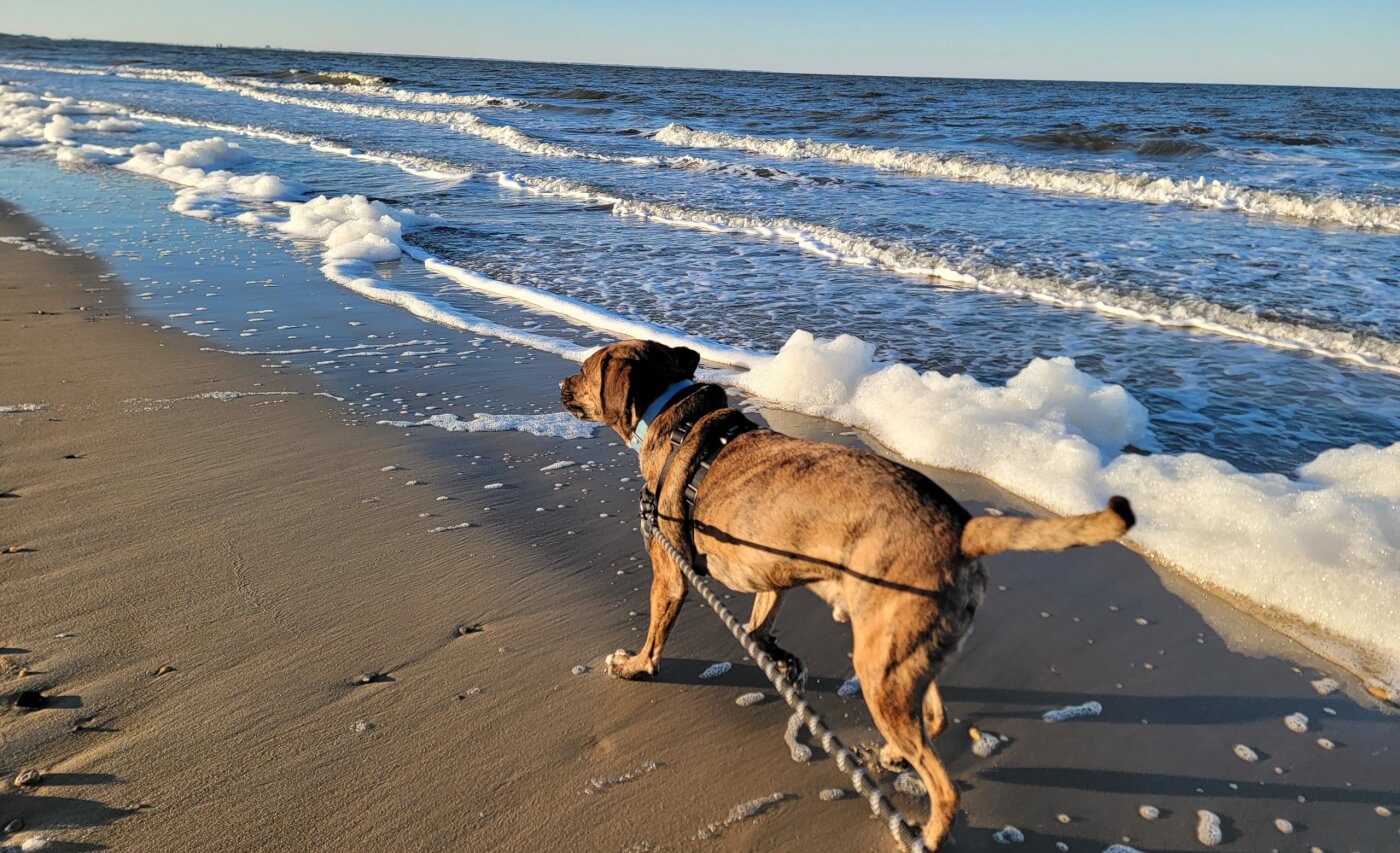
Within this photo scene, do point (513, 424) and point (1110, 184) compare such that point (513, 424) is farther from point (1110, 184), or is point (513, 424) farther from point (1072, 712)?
point (1110, 184)

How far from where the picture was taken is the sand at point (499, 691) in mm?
2643

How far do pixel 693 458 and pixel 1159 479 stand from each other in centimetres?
289

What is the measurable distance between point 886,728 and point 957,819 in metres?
0.43

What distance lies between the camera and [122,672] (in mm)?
3131

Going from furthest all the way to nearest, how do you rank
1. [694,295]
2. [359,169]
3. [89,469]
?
[359,169] < [694,295] < [89,469]

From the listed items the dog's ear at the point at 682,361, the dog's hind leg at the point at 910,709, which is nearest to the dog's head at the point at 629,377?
the dog's ear at the point at 682,361

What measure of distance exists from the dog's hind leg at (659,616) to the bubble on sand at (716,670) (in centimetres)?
21

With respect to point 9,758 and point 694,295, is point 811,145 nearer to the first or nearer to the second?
point 694,295

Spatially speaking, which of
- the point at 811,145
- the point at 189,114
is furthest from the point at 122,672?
the point at 189,114

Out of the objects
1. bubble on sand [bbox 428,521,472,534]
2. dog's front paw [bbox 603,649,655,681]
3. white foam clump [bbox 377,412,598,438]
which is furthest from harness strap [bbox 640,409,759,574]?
white foam clump [bbox 377,412,598,438]

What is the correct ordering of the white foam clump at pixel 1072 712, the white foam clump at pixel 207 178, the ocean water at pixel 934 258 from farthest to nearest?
the white foam clump at pixel 207 178 < the ocean water at pixel 934 258 < the white foam clump at pixel 1072 712

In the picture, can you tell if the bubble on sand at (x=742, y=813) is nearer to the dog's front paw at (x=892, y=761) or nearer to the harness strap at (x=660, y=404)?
the dog's front paw at (x=892, y=761)

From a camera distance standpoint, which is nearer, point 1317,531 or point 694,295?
point 1317,531

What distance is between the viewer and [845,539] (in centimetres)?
266
